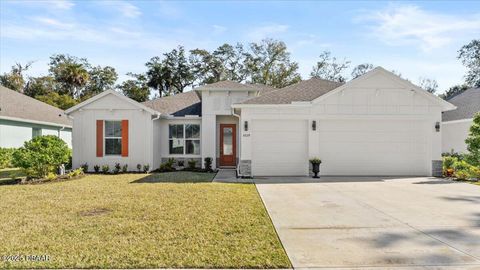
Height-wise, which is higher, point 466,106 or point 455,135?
point 466,106

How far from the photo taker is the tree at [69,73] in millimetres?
37719

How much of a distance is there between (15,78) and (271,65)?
3111cm

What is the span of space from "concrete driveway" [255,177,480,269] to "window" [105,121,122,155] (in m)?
8.16

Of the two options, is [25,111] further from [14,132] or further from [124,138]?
[124,138]

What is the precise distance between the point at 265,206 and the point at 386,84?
8.55 metres

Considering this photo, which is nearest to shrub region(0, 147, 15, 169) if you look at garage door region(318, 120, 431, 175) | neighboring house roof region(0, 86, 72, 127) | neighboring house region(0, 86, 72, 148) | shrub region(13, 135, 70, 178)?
neighboring house region(0, 86, 72, 148)

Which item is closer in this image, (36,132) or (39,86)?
(36,132)

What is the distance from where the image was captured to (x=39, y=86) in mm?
39594

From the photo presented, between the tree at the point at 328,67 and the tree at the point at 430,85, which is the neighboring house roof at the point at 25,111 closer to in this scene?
the tree at the point at 328,67

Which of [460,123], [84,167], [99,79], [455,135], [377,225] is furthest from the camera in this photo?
[99,79]

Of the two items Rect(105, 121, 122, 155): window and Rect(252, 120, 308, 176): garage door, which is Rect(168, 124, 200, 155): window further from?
Rect(252, 120, 308, 176): garage door

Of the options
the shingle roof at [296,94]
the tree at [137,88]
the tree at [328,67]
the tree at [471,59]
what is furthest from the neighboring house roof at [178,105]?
the tree at [471,59]

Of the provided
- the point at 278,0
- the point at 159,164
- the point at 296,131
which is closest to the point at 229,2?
the point at 278,0

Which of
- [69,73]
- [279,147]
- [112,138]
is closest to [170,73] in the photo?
[69,73]
